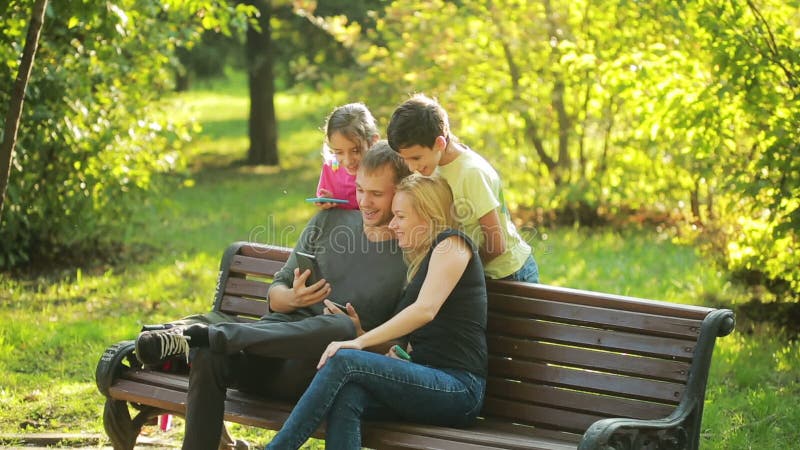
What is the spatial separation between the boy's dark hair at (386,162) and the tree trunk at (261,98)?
436 inches

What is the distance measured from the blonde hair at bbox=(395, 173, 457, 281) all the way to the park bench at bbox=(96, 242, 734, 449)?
372mm

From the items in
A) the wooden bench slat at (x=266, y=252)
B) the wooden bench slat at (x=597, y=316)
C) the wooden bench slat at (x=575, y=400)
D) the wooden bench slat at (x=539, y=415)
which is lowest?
the wooden bench slat at (x=539, y=415)

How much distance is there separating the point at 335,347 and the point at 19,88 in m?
2.24

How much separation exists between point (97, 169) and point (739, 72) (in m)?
5.06

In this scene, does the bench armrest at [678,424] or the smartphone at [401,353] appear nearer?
the bench armrest at [678,424]

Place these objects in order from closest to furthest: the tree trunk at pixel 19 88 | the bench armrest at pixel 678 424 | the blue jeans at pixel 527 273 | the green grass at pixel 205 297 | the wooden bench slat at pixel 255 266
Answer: the bench armrest at pixel 678 424 < the blue jeans at pixel 527 273 < the wooden bench slat at pixel 255 266 < the tree trunk at pixel 19 88 < the green grass at pixel 205 297

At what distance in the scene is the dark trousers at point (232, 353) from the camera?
3.90m

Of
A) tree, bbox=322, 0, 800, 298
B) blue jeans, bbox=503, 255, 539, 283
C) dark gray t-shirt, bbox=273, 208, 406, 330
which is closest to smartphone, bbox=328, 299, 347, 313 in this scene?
dark gray t-shirt, bbox=273, 208, 406, 330

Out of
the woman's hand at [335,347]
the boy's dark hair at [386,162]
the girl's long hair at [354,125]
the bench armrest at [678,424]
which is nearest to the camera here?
the bench armrest at [678,424]

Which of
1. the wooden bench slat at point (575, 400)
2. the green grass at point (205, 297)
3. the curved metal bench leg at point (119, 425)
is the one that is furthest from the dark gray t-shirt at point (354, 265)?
the green grass at point (205, 297)

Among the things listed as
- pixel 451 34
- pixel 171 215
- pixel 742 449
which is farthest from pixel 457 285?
pixel 171 215

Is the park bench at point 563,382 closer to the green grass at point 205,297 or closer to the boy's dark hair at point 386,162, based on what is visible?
the boy's dark hair at point 386,162

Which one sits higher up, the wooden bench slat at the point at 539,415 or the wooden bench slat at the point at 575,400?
the wooden bench slat at the point at 575,400

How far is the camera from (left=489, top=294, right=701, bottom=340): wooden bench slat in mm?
3812
